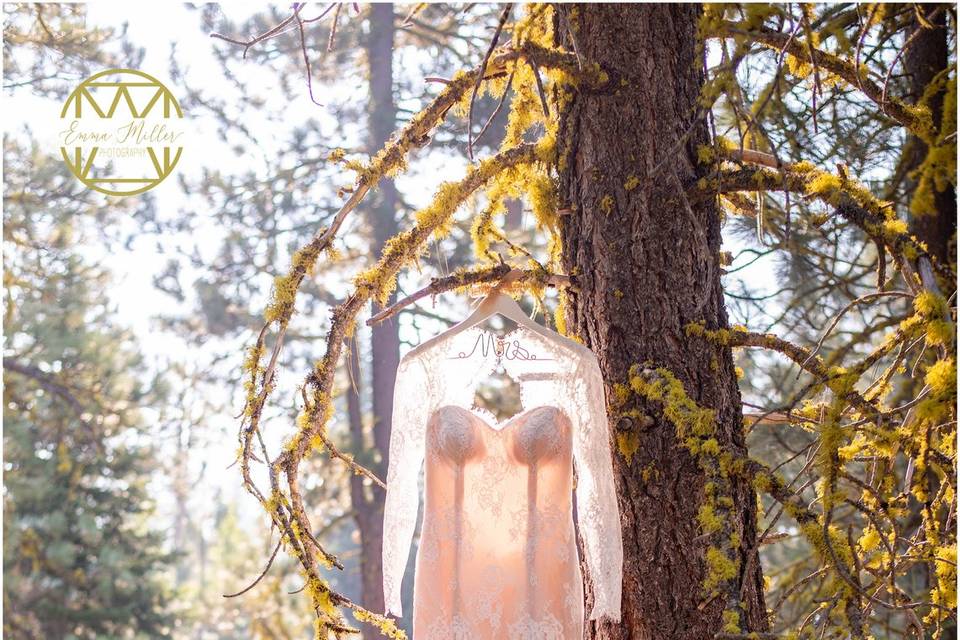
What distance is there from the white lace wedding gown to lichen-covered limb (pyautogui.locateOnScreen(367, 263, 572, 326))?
12 cm

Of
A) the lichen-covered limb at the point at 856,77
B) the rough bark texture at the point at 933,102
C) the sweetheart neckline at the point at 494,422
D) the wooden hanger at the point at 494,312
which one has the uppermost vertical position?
the rough bark texture at the point at 933,102

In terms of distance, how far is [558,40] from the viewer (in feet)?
6.89

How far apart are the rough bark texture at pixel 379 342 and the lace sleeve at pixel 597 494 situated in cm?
388

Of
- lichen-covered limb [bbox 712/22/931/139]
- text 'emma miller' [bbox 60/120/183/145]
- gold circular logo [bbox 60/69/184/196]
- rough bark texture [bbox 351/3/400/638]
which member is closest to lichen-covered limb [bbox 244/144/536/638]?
lichen-covered limb [bbox 712/22/931/139]

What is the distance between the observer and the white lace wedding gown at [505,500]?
1805 mm

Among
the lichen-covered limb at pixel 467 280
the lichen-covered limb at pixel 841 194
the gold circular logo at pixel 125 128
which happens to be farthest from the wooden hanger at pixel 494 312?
the gold circular logo at pixel 125 128

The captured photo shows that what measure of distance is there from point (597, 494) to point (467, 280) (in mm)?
508

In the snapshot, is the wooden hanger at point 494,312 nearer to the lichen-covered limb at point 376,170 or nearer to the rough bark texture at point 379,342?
the lichen-covered limb at point 376,170

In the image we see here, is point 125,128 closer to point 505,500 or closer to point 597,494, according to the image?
point 505,500

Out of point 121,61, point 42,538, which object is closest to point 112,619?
point 42,538

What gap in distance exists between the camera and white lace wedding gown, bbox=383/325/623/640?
1.80m

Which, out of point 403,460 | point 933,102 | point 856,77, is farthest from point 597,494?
point 933,102

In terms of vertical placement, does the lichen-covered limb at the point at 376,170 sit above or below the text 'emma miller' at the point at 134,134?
below

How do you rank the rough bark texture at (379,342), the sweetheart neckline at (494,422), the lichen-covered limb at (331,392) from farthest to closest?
the rough bark texture at (379,342) < the sweetheart neckline at (494,422) < the lichen-covered limb at (331,392)
